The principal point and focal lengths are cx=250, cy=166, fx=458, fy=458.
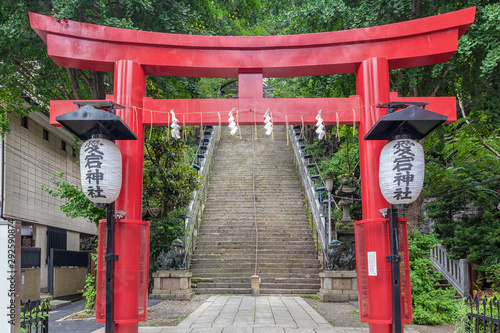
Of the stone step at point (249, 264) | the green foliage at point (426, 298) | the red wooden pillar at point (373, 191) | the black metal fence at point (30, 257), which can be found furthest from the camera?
the stone step at point (249, 264)

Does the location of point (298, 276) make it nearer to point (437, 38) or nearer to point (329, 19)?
point (329, 19)

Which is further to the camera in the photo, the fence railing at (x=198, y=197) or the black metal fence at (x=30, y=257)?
the fence railing at (x=198, y=197)

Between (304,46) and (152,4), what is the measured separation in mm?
4605

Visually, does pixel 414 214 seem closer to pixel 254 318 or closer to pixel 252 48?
pixel 254 318

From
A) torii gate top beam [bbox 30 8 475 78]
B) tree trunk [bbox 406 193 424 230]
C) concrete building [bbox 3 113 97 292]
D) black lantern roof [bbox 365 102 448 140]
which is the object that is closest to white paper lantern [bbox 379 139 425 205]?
black lantern roof [bbox 365 102 448 140]

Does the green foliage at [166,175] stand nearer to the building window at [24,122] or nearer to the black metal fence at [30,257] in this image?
the black metal fence at [30,257]

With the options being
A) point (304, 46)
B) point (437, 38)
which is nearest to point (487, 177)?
point (437, 38)

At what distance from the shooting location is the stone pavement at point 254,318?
831 centimetres

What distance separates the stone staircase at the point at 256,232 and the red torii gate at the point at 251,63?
7.71 m

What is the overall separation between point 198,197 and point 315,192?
4.51 meters

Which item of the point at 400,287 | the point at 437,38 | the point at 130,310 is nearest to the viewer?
the point at 400,287

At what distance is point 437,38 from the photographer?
7473 mm

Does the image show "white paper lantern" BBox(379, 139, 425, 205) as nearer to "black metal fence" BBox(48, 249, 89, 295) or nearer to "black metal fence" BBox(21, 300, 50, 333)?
"black metal fence" BBox(21, 300, 50, 333)

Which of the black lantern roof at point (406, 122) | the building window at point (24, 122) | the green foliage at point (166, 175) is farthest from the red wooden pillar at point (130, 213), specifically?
the building window at point (24, 122)
